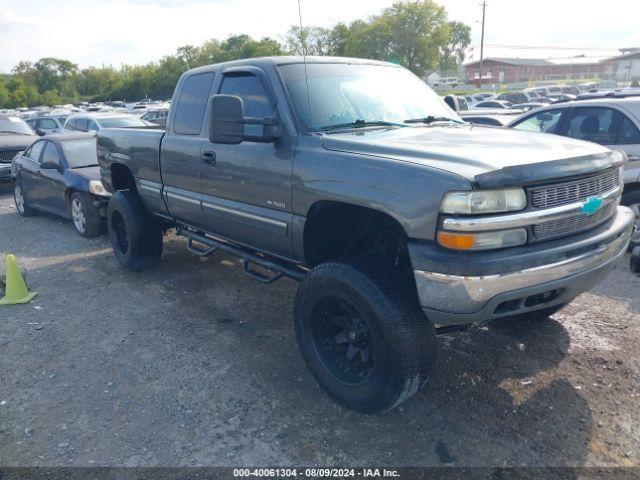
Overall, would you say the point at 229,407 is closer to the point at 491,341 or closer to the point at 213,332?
the point at 213,332

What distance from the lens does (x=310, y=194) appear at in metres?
3.49

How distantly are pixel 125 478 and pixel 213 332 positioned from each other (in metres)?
1.80

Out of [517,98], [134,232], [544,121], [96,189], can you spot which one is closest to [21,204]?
[96,189]

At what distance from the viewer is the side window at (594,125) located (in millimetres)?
6527

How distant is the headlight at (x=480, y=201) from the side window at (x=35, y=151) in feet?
27.4

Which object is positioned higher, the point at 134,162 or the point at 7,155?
the point at 134,162

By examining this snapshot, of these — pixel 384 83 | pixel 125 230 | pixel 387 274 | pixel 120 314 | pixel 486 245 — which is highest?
pixel 384 83

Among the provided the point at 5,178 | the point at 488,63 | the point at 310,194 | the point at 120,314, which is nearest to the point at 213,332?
the point at 120,314

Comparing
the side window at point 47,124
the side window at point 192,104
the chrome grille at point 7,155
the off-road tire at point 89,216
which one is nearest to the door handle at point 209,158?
the side window at point 192,104

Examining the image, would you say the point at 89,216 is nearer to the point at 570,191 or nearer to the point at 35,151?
the point at 35,151

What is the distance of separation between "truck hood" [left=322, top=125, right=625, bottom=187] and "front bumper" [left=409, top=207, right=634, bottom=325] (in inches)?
14.8

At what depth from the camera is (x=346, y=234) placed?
3820mm

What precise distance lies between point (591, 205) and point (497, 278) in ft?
2.71

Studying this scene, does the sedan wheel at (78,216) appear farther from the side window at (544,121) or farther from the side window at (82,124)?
the side window at (82,124)
